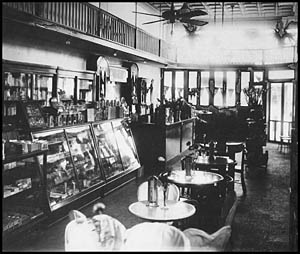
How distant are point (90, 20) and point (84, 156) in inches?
114

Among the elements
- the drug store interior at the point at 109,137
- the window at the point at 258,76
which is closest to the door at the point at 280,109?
the drug store interior at the point at 109,137

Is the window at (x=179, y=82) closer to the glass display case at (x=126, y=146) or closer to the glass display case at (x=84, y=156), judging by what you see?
the glass display case at (x=126, y=146)

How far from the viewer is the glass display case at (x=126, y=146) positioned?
835cm

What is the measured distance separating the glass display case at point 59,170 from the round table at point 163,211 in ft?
6.33

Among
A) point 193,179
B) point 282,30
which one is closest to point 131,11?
point 282,30

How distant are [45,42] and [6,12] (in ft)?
8.74

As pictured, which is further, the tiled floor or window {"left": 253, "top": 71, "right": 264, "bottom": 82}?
window {"left": 253, "top": 71, "right": 264, "bottom": 82}

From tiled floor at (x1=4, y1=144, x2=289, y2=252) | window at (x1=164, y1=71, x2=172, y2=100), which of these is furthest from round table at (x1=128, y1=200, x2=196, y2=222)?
window at (x1=164, y1=71, x2=172, y2=100)

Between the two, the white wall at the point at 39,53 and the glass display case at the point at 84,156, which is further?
the white wall at the point at 39,53

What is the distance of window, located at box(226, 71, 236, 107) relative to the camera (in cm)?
1734

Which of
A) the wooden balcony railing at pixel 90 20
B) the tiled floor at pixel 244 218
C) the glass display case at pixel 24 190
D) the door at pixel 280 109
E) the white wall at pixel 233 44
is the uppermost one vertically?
the white wall at pixel 233 44

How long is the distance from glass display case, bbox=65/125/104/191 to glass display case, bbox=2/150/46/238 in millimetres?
1044

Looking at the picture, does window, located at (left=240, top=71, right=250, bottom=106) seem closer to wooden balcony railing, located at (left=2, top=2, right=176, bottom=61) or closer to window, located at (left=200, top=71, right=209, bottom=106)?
window, located at (left=200, top=71, right=209, bottom=106)

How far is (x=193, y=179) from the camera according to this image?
18.7ft
